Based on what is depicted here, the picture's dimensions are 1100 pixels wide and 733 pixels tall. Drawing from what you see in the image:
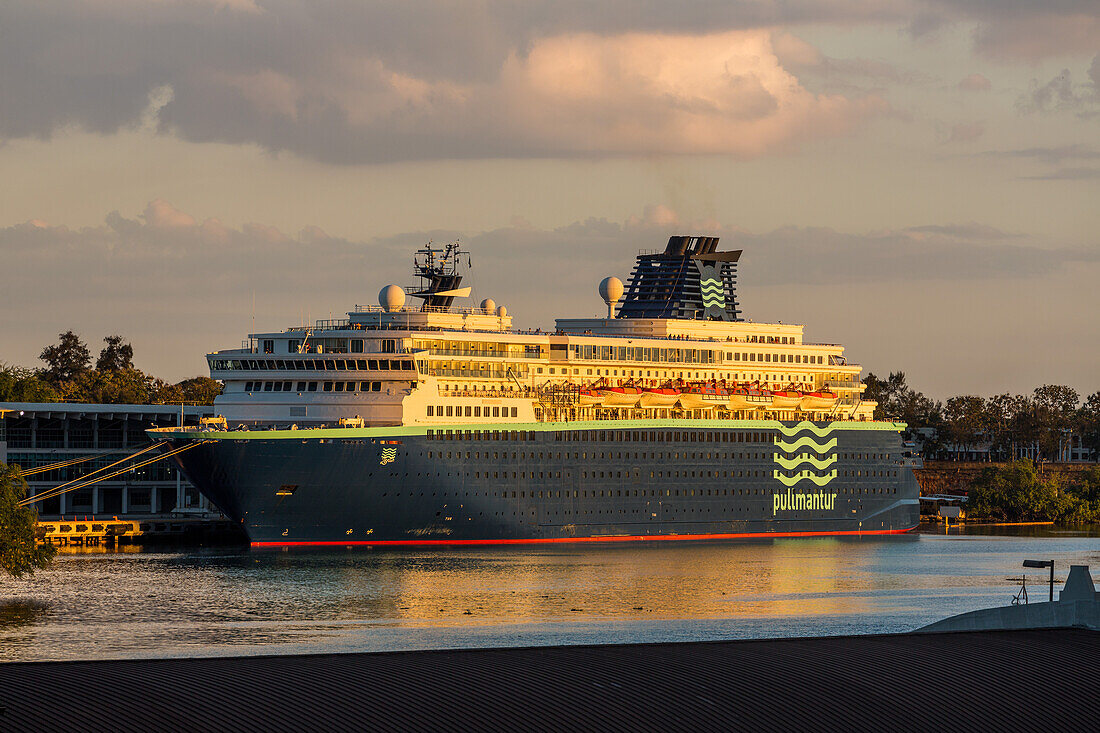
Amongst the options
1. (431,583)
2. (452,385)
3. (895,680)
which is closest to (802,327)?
(452,385)

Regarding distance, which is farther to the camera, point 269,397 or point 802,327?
point 802,327

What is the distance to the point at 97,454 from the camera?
326 ft

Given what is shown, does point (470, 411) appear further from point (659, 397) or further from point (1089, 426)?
point (1089, 426)

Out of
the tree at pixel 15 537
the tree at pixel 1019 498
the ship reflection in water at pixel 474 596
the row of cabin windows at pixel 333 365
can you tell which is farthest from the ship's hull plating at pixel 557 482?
the tree at pixel 1019 498

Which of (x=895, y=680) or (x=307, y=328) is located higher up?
(x=307, y=328)

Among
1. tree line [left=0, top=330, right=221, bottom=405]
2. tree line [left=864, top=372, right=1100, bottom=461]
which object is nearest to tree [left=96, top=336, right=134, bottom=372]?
tree line [left=0, top=330, right=221, bottom=405]

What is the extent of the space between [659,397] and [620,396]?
8.66 feet

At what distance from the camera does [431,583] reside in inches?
2456

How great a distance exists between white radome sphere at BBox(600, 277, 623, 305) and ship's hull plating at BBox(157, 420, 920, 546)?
11.6 m

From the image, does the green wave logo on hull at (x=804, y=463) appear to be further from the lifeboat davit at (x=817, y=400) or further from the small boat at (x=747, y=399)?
the small boat at (x=747, y=399)

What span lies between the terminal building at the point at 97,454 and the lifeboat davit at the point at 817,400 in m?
35.3

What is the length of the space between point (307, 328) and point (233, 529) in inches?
603

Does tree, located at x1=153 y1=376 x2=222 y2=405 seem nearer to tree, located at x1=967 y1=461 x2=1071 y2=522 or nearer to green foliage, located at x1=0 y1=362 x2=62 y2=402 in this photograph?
green foliage, located at x1=0 y1=362 x2=62 y2=402

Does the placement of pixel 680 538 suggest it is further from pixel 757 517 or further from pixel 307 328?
pixel 307 328
